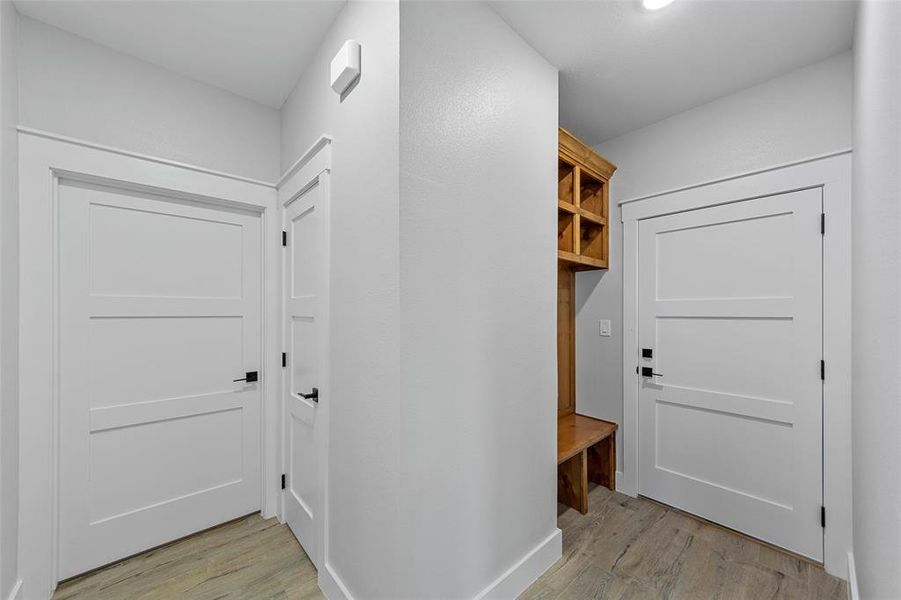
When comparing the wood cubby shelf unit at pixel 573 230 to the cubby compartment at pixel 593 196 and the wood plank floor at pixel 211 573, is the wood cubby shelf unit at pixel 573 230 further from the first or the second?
the wood plank floor at pixel 211 573

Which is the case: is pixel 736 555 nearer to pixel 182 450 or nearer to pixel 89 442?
pixel 182 450

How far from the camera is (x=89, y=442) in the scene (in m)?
1.90

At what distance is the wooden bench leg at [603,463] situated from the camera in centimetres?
279

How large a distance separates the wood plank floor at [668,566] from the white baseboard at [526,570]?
0.13 feet

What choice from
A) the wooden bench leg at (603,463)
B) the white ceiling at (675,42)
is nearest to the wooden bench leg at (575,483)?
the wooden bench leg at (603,463)

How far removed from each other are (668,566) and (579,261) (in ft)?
5.93

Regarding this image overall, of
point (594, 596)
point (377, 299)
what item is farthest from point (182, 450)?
point (594, 596)

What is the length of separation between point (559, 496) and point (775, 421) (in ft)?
4.55

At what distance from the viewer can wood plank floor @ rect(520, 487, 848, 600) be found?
1.79m

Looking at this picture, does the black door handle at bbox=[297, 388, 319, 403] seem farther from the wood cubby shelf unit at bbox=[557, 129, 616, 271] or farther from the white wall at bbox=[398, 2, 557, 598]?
the wood cubby shelf unit at bbox=[557, 129, 616, 271]

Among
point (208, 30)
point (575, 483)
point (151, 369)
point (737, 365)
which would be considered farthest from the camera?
point (575, 483)

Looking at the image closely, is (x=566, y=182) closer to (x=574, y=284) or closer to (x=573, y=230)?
(x=573, y=230)

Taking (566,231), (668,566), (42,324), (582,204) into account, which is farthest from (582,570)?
(42,324)

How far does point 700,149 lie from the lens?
2.40 m
